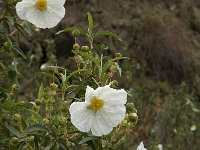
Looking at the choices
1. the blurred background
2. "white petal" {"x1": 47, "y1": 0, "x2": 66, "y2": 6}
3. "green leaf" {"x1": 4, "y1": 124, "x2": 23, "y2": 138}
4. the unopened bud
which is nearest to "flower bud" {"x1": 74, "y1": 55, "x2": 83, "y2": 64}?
the unopened bud

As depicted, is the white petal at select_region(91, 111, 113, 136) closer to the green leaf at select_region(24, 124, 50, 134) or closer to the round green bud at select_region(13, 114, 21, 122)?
the green leaf at select_region(24, 124, 50, 134)

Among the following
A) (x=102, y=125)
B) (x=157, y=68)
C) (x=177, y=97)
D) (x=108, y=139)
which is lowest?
(x=157, y=68)

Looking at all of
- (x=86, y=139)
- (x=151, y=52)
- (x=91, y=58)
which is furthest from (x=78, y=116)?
(x=151, y=52)

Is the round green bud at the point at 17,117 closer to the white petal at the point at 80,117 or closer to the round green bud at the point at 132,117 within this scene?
the white petal at the point at 80,117

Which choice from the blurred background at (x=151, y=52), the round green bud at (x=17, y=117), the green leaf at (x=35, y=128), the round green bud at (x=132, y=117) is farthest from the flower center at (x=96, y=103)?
the blurred background at (x=151, y=52)

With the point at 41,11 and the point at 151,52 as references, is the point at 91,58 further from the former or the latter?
the point at 151,52

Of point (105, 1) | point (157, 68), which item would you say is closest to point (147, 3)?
point (105, 1)

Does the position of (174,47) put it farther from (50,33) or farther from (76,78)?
(76,78)

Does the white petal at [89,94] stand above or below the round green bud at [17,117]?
above
